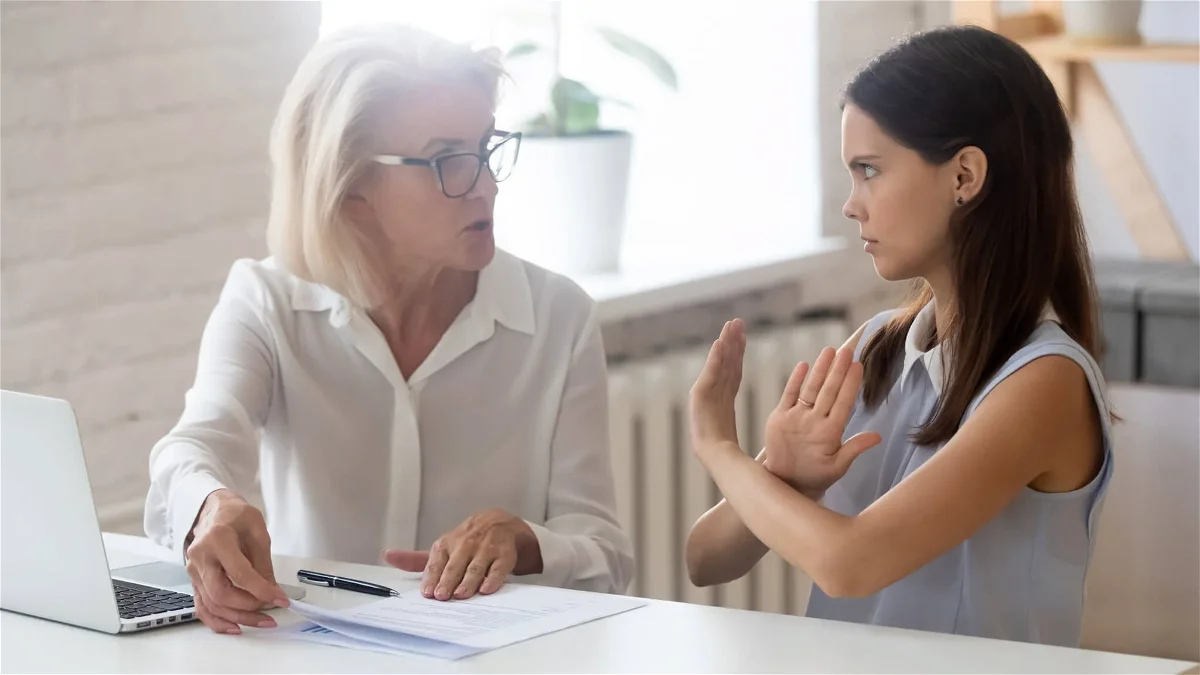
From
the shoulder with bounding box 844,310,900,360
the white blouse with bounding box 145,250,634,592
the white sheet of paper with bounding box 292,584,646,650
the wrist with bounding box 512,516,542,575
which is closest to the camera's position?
the white sheet of paper with bounding box 292,584,646,650

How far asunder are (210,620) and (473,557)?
268 millimetres

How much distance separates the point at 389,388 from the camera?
1.87 meters

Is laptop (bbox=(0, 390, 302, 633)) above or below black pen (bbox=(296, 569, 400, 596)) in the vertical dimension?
above

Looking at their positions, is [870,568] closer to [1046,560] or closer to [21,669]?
[1046,560]

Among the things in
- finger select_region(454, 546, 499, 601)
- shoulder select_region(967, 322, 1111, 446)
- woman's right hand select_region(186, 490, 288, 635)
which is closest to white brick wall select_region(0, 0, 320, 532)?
woman's right hand select_region(186, 490, 288, 635)

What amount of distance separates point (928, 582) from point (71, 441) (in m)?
0.85

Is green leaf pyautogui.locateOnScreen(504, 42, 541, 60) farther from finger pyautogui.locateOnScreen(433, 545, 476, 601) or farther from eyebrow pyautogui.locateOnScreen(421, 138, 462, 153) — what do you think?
finger pyautogui.locateOnScreen(433, 545, 476, 601)

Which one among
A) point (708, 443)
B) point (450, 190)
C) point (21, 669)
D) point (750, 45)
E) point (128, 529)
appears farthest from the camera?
point (750, 45)

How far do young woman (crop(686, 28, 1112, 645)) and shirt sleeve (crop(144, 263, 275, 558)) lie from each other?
54cm

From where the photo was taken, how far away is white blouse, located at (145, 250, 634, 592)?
1860mm

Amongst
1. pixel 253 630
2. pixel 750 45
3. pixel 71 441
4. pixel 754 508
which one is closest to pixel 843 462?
pixel 754 508

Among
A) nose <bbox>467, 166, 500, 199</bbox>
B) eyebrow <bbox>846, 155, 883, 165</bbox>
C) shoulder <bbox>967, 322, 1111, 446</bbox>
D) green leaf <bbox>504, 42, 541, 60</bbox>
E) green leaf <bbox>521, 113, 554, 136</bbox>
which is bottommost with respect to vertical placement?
shoulder <bbox>967, 322, 1111, 446</bbox>

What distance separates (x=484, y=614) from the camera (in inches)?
54.9

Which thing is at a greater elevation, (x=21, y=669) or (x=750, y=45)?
(x=750, y=45)
